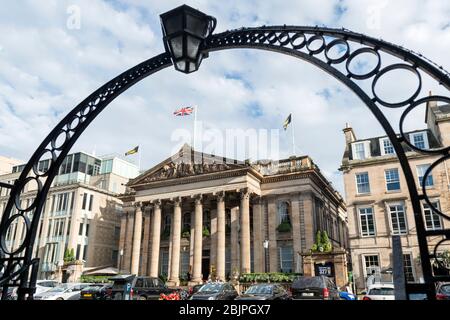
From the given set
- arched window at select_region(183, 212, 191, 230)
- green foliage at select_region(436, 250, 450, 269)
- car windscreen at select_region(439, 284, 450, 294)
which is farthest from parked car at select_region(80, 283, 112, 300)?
arched window at select_region(183, 212, 191, 230)

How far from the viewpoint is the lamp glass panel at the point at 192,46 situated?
520cm

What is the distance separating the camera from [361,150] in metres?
39.3

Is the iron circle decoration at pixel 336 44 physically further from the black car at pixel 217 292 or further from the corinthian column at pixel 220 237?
the corinthian column at pixel 220 237

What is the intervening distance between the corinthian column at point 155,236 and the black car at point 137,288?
22.9 m

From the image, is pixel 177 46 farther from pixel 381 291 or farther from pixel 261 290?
pixel 381 291

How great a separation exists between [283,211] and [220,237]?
8158 millimetres

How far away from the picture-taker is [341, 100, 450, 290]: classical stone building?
3406cm

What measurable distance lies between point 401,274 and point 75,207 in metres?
57.9

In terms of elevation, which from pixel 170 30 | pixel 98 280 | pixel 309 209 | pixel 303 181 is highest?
pixel 303 181

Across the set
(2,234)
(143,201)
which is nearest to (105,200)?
(143,201)

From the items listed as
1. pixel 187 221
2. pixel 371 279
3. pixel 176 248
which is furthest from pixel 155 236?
pixel 371 279

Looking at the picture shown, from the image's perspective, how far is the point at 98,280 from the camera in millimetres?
43469
